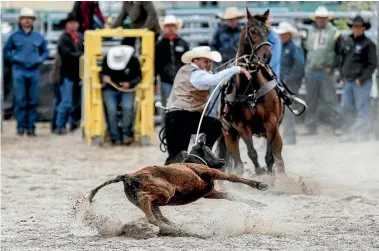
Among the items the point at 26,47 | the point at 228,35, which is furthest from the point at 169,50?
the point at 26,47

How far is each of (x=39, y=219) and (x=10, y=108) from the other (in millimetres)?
9271

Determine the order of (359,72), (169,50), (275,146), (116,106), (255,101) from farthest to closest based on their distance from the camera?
(359,72)
(169,50)
(116,106)
(275,146)
(255,101)

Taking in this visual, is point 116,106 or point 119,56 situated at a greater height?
point 119,56

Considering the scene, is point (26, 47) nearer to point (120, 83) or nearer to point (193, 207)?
point (120, 83)

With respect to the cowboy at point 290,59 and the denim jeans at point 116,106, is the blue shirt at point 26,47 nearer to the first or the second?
the denim jeans at point 116,106

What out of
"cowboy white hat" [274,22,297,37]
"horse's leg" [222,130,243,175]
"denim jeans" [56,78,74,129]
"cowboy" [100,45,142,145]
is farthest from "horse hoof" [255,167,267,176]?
"denim jeans" [56,78,74,129]

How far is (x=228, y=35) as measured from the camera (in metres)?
14.5

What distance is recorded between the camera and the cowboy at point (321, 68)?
1566cm

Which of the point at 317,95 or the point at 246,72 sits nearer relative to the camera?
the point at 246,72

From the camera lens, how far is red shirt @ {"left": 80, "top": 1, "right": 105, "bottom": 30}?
51.7ft

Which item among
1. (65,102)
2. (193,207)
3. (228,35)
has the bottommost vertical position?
(65,102)

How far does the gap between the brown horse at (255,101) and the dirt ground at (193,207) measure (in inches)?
18.3

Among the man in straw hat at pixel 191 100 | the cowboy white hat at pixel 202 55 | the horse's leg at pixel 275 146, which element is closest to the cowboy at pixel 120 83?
the horse's leg at pixel 275 146

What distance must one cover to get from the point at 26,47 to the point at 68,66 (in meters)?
0.66
